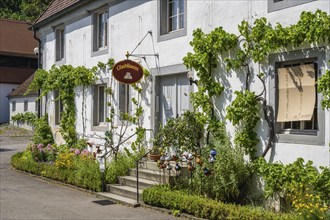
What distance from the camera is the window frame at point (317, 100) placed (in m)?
8.12

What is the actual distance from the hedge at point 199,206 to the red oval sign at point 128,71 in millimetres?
3589

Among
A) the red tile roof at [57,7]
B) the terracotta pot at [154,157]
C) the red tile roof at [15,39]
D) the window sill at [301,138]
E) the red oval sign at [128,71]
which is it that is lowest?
the terracotta pot at [154,157]

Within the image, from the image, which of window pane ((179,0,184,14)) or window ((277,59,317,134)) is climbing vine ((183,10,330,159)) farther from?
window pane ((179,0,184,14))

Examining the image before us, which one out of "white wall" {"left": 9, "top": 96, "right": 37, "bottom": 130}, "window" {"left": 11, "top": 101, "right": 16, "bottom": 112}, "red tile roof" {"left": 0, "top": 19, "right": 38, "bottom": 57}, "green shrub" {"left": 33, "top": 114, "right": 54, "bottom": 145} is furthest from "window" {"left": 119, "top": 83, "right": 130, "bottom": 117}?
"red tile roof" {"left": 0, "top": 19, "right": 38, "bottom": 57}

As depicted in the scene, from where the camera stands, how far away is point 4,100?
132 feet

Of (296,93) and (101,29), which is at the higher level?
(101,29)

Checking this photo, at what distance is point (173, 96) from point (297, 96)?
4.29m

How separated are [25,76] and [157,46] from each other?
1232 inches

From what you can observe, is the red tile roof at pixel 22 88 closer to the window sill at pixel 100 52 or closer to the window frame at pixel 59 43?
the window frame at pixel 59 43

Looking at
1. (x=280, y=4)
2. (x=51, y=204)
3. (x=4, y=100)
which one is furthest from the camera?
(x=4, y=100)

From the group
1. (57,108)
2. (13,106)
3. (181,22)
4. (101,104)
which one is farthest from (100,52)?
(13,106)

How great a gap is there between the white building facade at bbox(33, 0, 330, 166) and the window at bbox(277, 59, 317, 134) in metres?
0.06

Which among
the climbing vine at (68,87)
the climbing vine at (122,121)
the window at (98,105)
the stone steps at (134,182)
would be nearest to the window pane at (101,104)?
the window at (98,105)

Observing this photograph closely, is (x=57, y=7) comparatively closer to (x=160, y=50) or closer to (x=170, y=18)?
(x=170, y=18)
